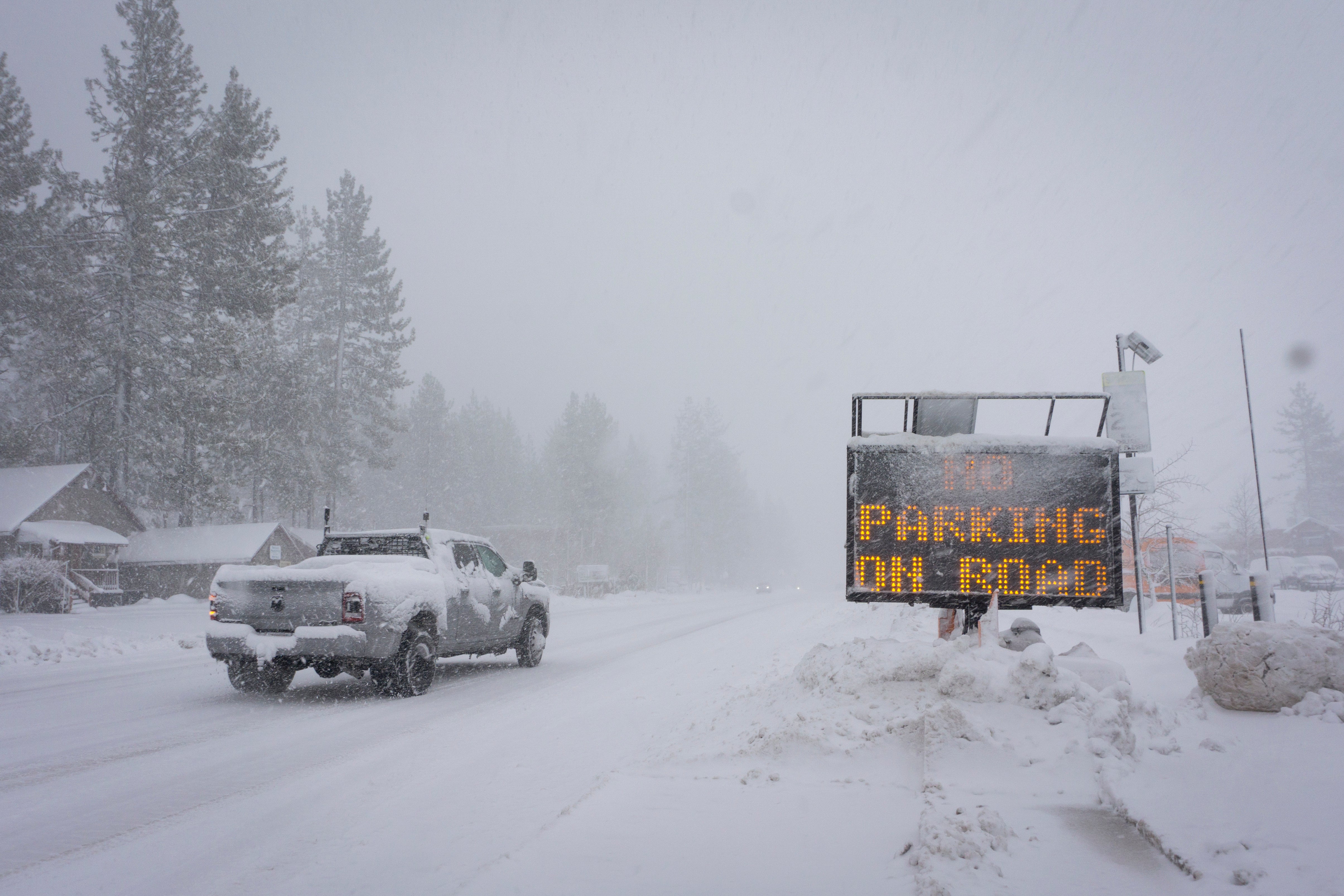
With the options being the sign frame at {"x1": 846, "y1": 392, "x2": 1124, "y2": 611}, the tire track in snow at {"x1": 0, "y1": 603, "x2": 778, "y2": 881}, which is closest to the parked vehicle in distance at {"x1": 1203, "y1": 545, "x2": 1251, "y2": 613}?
the sign frame at {"x1": 846, "y1": 392, "x2": 1124, "y2": 611}

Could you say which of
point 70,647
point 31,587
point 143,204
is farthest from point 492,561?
point 143,204

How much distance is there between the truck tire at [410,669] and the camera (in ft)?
28.4

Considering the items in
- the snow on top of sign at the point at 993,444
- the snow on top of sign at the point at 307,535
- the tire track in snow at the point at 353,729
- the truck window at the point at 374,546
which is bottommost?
the tire track in snow at the point at 353,729

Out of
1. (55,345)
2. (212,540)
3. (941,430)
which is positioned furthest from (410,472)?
(941,430)

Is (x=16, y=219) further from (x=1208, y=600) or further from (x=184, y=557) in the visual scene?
(x=1208, y=600)

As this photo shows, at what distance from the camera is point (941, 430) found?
24.2 feet

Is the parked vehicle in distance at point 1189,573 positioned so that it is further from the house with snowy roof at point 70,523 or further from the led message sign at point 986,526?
the house with snowy roof at point 70,523

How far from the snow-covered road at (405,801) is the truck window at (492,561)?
2.16 m

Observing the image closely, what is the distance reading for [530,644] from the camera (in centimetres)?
1190

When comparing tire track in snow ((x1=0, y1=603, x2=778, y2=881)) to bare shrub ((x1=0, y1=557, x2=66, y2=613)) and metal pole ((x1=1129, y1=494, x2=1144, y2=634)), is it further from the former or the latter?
bare shrub ((x1=0, y1=557, x2=66, y2=613))

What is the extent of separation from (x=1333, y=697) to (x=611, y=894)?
187 inches

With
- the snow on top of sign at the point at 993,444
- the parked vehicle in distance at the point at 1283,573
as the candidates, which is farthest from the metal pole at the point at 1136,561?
the parked vehicle in distance at the point at 1283,573

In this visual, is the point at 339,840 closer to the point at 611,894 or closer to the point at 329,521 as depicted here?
the point at 611,894

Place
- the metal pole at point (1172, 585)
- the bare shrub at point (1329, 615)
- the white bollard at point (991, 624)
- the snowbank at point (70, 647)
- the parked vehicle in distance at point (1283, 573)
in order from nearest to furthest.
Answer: the white bollard at point (991, 624) < the metal pole at point (1172, 585) < the bare shrub at point (1329, 615) < the snowbank at point (70, 647) < the parked vehicle in distance at point (1283, 573)
